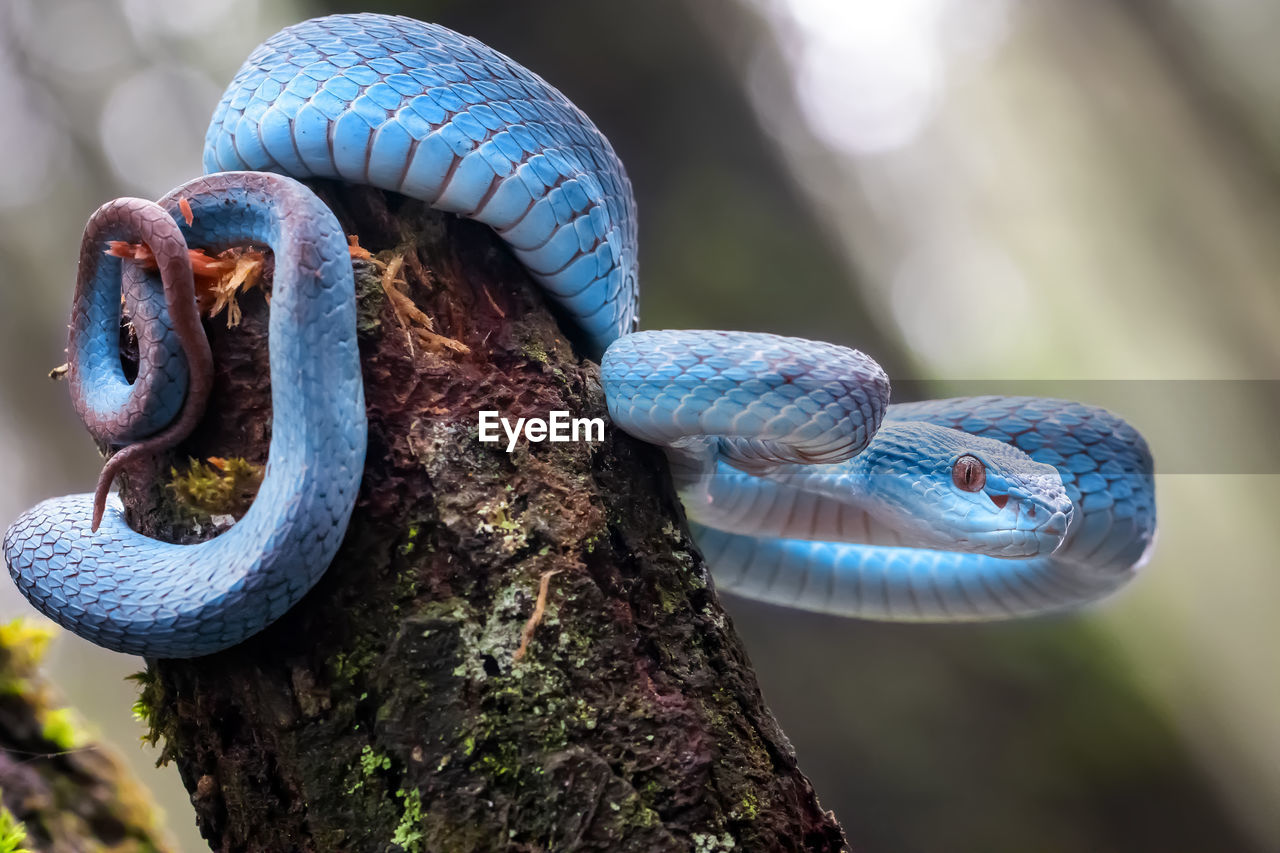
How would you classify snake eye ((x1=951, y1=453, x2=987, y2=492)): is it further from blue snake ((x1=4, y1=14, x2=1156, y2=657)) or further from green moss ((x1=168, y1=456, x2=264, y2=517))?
green moss ((x1=168, y1=456, x2=264, y2=517))

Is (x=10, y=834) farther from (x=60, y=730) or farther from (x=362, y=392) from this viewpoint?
(x=362, y=392)

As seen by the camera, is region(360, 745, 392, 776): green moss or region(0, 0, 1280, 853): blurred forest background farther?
region(0, 0, 1280, 853): blurred forest background

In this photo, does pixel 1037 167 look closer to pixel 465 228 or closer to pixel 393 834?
pixel 465 228

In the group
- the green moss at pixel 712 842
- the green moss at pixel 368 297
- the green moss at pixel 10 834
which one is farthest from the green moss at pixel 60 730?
the green moss at pixel 712 842

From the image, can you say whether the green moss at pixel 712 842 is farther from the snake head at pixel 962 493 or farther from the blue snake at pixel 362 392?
the snake head at pixel 962 493

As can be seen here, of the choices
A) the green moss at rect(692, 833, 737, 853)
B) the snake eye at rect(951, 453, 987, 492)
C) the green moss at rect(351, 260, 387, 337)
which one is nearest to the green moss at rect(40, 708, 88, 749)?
the green moss at rect(351, 260, 387, 337)
